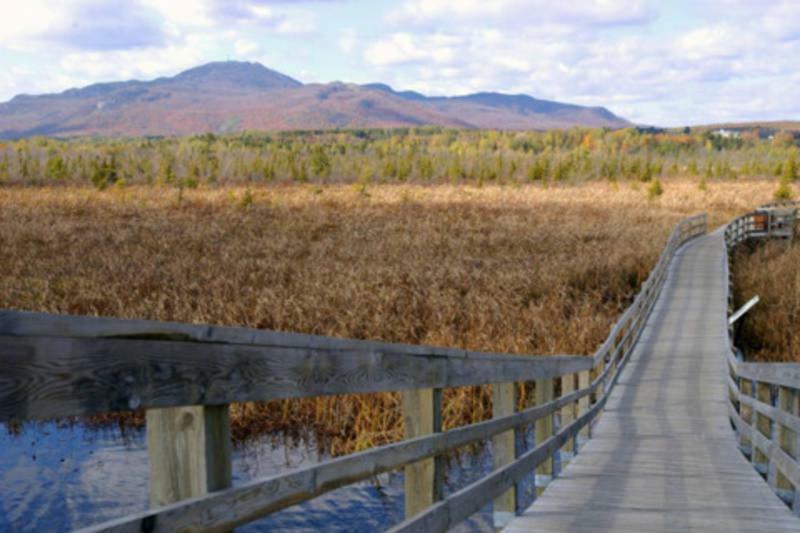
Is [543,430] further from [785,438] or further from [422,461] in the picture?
[422,461]

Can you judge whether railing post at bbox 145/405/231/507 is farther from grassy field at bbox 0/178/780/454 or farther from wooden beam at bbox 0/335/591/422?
grassy field at bbox 0/178/780/454

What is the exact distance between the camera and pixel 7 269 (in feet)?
69.3

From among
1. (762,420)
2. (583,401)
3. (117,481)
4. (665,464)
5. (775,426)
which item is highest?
(775,426)

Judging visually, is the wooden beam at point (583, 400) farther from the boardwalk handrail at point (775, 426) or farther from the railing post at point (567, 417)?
the boardwalk handrail at point (775, 426)

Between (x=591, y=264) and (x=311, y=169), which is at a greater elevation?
(x=311, y=169)

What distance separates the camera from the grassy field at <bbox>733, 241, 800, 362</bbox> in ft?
61.4

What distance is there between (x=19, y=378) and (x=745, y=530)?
190 inches

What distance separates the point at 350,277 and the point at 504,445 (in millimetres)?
14527

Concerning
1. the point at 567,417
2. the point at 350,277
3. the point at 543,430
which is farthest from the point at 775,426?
the point at 350,277

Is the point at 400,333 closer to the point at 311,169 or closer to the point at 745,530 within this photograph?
the point at 745,530

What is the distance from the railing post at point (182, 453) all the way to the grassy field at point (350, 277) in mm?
8076

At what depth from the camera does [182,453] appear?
2322mm

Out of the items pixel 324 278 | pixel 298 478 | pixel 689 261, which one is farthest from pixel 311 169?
pixel 298 478

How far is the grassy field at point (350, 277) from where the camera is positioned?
13849 mm
